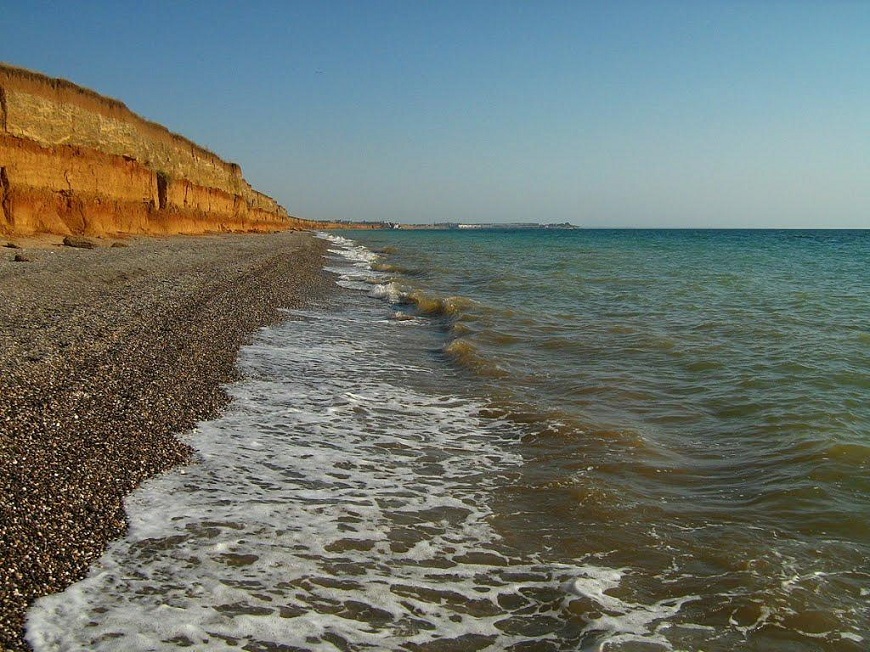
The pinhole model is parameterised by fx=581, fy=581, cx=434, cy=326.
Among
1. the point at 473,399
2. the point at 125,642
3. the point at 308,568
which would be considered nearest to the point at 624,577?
the point at 308,568

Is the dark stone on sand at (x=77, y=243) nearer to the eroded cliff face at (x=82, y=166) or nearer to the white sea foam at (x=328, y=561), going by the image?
the eroded cliff face at (x=82, y=166)

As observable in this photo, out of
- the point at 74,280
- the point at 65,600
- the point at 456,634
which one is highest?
the point at 74,280

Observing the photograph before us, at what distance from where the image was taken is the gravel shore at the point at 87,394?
3775 millimetres

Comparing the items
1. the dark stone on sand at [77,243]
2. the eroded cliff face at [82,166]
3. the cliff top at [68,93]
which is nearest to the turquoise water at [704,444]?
the dark stone on sand at [77,243]

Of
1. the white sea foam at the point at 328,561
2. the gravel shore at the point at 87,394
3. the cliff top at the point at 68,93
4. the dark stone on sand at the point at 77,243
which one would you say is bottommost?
the white sea foam at the point at 328,561

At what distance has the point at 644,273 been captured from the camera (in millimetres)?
27953

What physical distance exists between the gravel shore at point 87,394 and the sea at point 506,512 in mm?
267

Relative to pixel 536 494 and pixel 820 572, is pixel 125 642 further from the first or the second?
pixel 820 572

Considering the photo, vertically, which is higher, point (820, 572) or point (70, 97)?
point (70, 97)

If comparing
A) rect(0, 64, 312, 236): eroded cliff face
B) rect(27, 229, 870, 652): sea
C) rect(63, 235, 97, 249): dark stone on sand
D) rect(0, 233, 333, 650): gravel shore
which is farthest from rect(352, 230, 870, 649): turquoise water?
rect(0, 64, 312, 236): eroded cliff face

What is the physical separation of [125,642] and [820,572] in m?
4.48

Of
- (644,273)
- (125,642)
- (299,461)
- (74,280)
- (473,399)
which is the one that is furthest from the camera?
(644,273)

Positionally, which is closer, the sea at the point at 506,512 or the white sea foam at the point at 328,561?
the white sea foam at the point at 328,561

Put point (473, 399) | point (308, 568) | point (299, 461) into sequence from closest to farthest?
point (308, 568)
point (299, 461)
point (473, 399)
